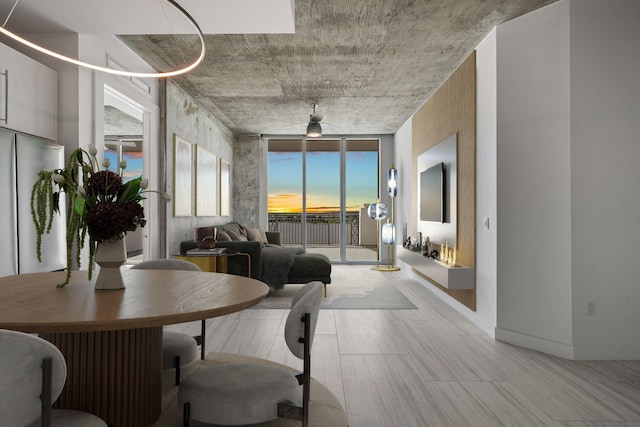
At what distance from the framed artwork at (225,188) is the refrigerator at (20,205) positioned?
4.66 metres

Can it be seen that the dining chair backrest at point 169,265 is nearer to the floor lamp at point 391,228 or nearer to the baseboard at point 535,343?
the baseboard at point 535,343

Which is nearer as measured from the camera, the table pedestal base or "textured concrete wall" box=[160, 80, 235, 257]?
the table pedestal base

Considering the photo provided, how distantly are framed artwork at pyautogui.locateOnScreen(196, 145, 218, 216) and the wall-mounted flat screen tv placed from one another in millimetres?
3435

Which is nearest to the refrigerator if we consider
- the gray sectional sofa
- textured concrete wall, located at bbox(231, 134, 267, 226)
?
the gray sectional sofa

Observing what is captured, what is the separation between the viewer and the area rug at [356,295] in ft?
16.5

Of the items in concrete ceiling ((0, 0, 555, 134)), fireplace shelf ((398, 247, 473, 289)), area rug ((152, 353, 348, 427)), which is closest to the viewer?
area rug ((152, 353, 348, 427))

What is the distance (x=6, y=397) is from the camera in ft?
3.70

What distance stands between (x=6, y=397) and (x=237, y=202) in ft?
26.3

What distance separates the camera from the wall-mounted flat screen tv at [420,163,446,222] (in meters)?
5.26

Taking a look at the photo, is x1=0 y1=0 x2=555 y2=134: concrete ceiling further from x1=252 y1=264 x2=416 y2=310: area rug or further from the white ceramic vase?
x1=252 y1=264 x2=416 y2=310: area rug

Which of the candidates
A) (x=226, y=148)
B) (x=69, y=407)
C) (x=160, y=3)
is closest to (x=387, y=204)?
(x=226, y=148)

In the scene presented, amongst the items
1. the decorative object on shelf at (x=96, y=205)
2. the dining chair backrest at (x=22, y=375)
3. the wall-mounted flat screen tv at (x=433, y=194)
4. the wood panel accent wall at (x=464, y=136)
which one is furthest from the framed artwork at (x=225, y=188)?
the dining chair backrest at (x=22, y=375)

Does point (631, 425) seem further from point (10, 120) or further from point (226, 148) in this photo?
point (226, 148)

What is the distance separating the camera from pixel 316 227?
37.9 feet
